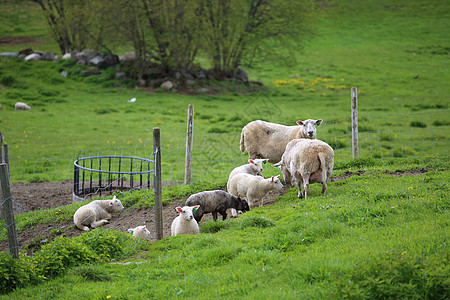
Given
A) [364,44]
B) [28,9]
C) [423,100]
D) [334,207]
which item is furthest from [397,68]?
[28,9]

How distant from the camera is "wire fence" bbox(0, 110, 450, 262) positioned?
462 inches

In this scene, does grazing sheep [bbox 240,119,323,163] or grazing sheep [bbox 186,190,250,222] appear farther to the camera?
grazing sheep [bbox 240,119,323,163]

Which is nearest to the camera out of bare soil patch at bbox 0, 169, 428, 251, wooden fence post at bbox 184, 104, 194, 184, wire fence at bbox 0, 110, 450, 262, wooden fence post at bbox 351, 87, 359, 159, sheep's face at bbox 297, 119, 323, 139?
bare soil patch at bbox 0, 169, 428, 251

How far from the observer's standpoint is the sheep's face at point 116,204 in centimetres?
1180

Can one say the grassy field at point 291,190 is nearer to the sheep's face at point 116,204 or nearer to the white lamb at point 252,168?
the sheep's face at point 116,204

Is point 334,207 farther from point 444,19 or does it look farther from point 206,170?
point 444,19

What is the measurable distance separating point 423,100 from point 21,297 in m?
30.2

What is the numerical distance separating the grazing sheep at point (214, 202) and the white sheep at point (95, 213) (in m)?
2.77

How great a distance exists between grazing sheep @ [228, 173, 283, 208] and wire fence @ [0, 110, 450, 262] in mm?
2109

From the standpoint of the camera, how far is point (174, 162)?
2025 centimetres

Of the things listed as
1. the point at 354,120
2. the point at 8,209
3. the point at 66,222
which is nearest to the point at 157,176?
the point at 8,209

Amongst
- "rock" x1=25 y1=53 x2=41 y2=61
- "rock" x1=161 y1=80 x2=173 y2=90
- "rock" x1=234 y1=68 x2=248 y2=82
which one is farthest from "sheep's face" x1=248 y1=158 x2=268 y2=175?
"rock" x1=25 y1=53 x2=41 y2=61

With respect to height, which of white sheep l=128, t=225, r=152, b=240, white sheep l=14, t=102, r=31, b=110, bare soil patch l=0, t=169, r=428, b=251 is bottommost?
bare soil patch l=0, t=169, r=428, b=251

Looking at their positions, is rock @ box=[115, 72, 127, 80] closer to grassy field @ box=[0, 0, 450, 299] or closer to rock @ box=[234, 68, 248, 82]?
grassy field @ box=[0, 0, 450, 299]
